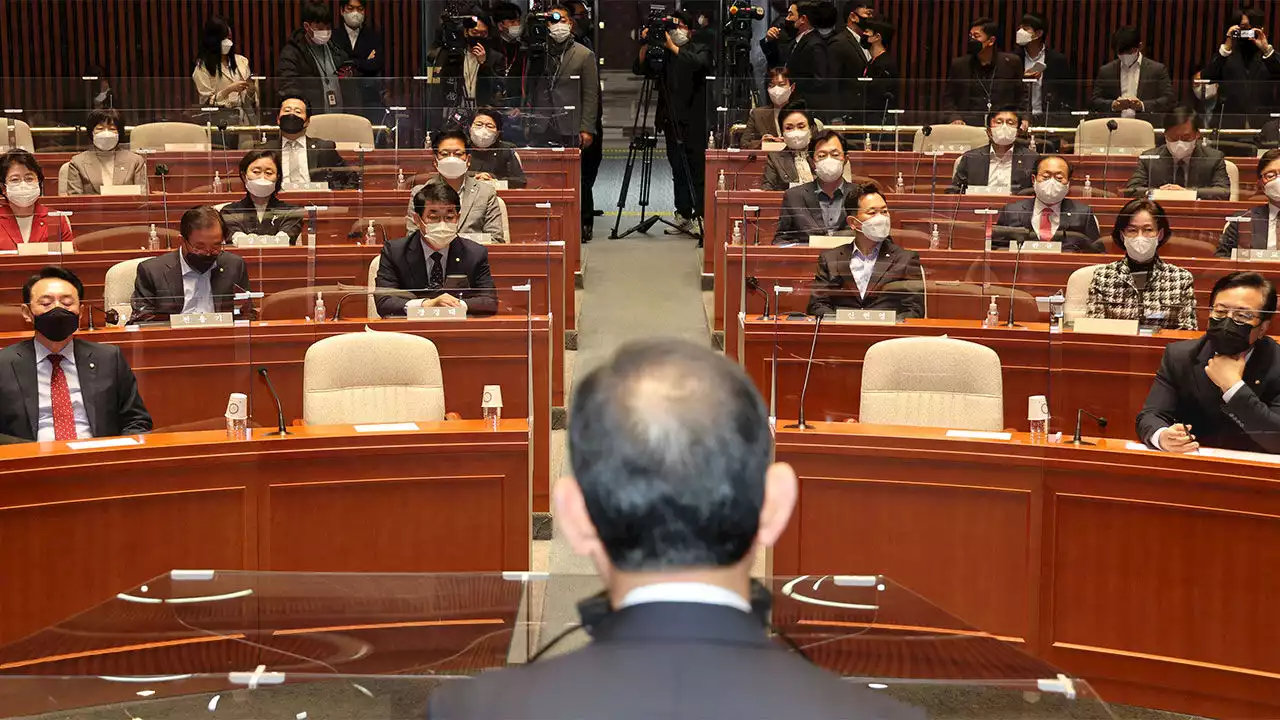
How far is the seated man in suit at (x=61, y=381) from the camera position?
4270 mm

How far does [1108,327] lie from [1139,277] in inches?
23.4

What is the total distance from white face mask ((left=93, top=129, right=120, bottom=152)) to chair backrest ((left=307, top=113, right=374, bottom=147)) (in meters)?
1.25

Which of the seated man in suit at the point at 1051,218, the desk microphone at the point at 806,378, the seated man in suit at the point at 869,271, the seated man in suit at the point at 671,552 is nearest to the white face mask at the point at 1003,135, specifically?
the seated man in suit at the point at 1051,218

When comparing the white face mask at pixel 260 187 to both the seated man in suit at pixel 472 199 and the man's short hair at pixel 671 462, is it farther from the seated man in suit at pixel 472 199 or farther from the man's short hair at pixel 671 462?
the man's short hair at pixel 671 462

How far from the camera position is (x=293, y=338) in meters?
4.78

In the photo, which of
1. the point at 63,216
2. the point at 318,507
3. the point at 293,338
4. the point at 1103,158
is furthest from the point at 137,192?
the point at 1103,158

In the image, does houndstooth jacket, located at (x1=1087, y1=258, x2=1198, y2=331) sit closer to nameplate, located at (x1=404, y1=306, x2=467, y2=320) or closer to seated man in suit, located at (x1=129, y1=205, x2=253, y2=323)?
nameplate, located at (x1=404, y1=306, x2=467, y2=320)

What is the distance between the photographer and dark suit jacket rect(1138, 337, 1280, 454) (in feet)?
13.0

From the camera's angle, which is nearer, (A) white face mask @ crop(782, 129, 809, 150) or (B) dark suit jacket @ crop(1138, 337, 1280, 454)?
(B) dark suit jacket @ crop(1138, 337, 1280, 454)

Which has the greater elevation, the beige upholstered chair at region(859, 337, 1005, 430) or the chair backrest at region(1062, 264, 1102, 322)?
the chair backrest at region(1062, 264, 1102, 322)

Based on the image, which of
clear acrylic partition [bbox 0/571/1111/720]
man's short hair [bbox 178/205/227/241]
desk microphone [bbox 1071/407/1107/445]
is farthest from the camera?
man's short hair [bbox 178/205/227/241]

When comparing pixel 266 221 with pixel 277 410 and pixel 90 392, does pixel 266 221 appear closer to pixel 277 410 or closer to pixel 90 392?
pixel 90 392

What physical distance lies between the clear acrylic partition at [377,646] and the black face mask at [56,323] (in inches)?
87.6

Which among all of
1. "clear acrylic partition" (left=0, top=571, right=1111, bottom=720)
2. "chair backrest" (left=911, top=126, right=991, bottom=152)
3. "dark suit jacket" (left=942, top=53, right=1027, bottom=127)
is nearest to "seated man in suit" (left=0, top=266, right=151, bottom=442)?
"clear acrylic partition" (left=0, top=571, right=1111, bottom=720)
